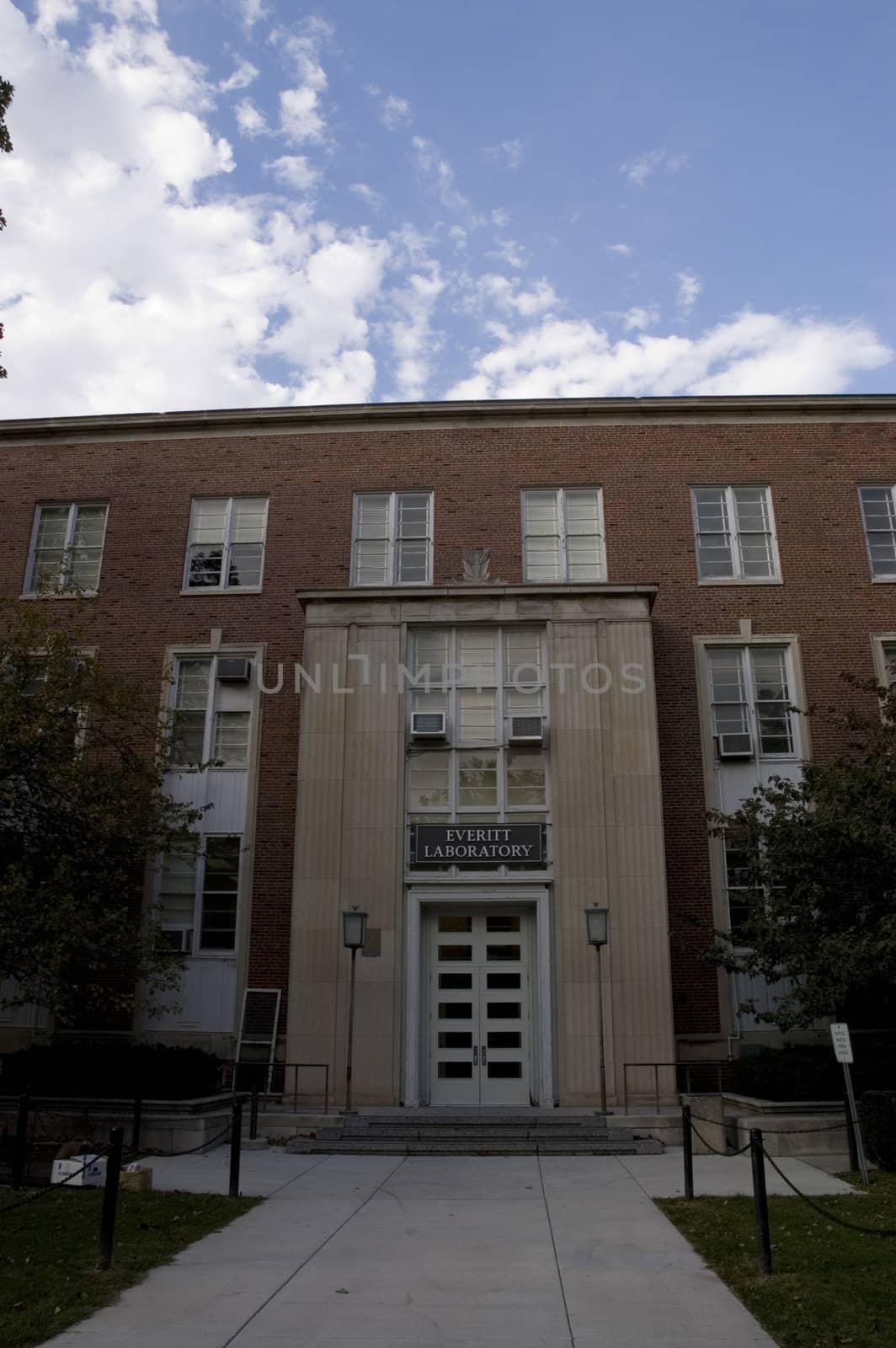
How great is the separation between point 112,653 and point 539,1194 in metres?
14.3

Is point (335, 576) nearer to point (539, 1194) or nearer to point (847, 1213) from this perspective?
point (539, 1194)

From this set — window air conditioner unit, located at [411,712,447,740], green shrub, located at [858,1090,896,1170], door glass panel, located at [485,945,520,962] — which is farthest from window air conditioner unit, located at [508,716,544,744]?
green shrub, located at [858,1090,896,1170]

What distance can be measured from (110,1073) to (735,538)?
15186 millimetres

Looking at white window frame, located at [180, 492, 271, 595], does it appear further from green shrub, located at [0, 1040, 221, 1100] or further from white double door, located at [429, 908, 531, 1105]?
green shrub, located at [0, 1040, 221, 1100]

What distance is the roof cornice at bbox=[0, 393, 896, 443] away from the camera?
23266 millimetres

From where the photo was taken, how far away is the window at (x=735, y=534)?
22.4 meters

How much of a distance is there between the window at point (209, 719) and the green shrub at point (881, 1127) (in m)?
12.5

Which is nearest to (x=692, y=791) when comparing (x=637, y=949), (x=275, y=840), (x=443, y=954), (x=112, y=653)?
(x=637, y=949)

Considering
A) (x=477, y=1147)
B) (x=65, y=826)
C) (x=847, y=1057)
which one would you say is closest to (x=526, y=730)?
(x=477, y=1147)

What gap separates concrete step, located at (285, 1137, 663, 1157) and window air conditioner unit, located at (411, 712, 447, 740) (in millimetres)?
6691

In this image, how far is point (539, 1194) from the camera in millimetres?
12117

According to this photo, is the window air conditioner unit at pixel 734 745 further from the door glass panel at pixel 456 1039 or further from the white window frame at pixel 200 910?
the white window frame at pixel 200 910

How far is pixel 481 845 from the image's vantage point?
19.0m

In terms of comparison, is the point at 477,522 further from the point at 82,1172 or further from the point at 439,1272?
the point at 439,1272
